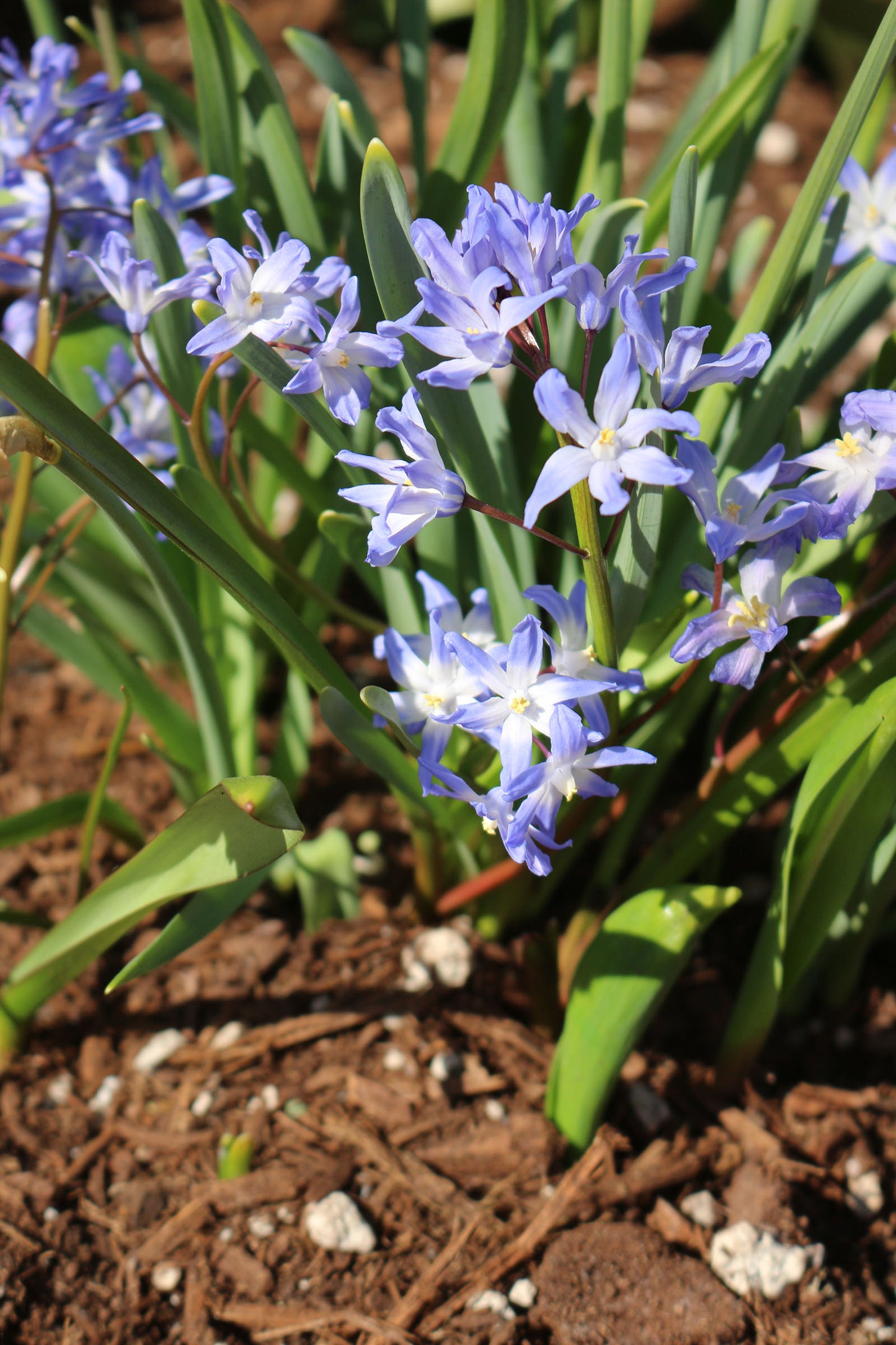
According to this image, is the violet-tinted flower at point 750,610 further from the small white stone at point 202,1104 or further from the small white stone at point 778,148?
the small white stone at point 778,148

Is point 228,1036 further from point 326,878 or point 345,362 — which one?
point 345,362

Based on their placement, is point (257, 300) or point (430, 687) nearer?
point (257, 300)

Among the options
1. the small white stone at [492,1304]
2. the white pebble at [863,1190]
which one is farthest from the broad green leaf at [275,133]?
the white pebble at [863,1190]

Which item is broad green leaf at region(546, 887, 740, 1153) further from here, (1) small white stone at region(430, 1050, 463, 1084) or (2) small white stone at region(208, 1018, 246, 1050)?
(2) small white stone at region(208, 1018, 246, 1050)

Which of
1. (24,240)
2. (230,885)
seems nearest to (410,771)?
(230,885)

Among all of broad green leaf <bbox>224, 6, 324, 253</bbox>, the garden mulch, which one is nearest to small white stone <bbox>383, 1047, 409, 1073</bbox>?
the garden mulch

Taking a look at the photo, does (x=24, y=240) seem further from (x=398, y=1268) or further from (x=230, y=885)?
(x=398, y=1268)

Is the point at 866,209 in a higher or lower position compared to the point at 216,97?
lower

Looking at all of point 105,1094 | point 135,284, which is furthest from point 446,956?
point 135,284
